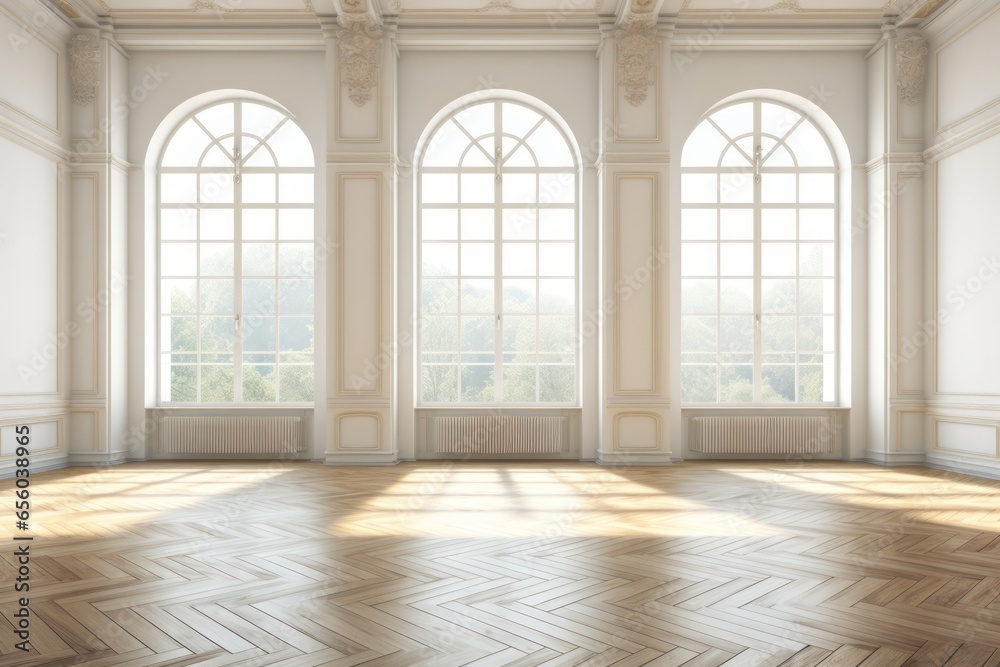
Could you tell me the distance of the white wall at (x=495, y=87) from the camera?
7320mm

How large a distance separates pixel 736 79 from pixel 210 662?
7.24m

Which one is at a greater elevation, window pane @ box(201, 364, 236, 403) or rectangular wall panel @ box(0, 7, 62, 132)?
rectangular wall panel @ box(0, 7, 62, 132)

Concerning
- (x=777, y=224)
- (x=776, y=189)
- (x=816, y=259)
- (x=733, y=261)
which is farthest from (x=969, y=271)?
(x=733, y=261)

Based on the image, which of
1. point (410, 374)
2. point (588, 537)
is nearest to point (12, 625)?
point (588, 537)

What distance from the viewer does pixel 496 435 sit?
24.0 feet

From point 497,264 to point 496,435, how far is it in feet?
5.78

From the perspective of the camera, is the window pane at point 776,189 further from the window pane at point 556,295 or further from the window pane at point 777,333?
the window pane at point 556,295

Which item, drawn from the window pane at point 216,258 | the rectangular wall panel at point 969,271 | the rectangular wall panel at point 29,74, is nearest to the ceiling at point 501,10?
the rectangular wall panel at point 29,74

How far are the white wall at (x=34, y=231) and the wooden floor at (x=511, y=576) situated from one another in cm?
158

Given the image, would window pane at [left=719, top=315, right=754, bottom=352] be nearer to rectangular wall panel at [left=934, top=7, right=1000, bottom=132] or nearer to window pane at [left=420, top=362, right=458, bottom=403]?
rectangular wall panel at [left=934, top=7, right=1000, bottom=132]

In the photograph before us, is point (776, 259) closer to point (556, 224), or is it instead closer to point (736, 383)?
point (736, 383)

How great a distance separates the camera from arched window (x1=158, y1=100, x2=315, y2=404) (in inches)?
296

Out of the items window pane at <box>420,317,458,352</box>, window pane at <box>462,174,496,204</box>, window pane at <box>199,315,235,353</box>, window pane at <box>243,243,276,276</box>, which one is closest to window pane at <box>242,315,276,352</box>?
window pane at <box>199,315,235,353</box>

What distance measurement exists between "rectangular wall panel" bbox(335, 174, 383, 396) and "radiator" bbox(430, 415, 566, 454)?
A: 83 cm
